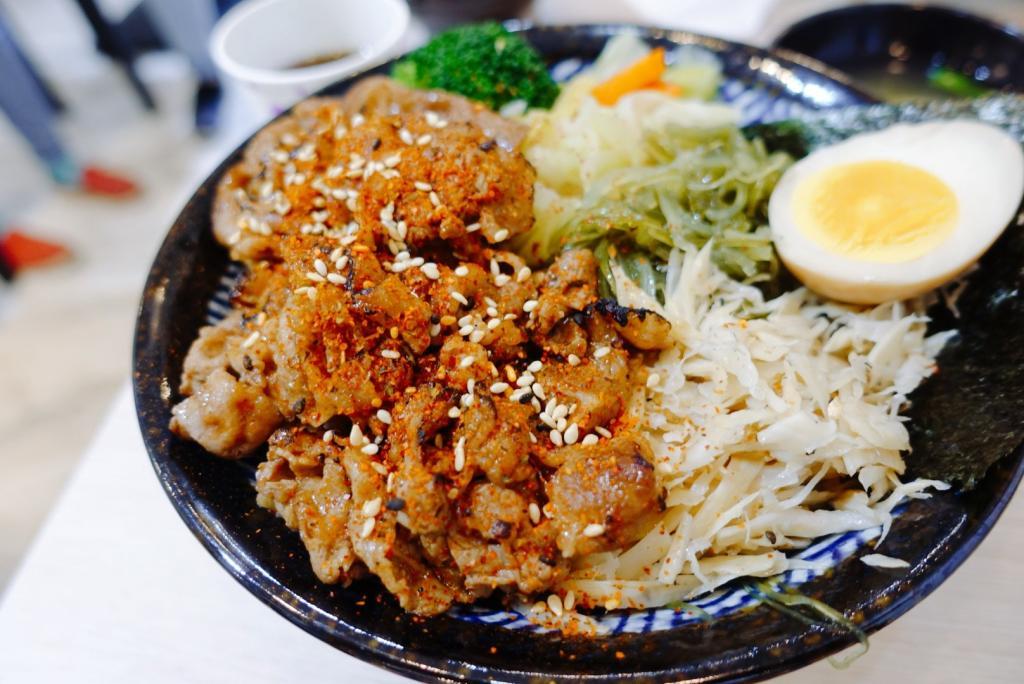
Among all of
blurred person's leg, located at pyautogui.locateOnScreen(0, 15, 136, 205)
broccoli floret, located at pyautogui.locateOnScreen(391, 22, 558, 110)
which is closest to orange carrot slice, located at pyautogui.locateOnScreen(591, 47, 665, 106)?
broccoli floret, located at pyautogui.locateOnScreen(391, 22, 558, 110)

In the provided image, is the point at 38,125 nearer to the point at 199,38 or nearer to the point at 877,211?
the point at 199,38

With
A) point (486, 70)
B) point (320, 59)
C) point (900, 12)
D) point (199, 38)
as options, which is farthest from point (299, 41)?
point (900, 12)

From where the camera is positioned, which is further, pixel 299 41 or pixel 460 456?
pixel 299 41

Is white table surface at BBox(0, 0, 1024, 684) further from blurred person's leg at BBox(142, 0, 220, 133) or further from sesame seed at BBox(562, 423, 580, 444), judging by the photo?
blurred person's leg at BBox(142, 0, 220, 133)

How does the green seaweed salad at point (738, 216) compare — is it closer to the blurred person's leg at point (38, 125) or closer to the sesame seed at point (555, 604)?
the sesame seed at point (555, 604)

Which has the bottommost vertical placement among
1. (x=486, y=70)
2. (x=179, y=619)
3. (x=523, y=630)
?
(x=179, y=619)
